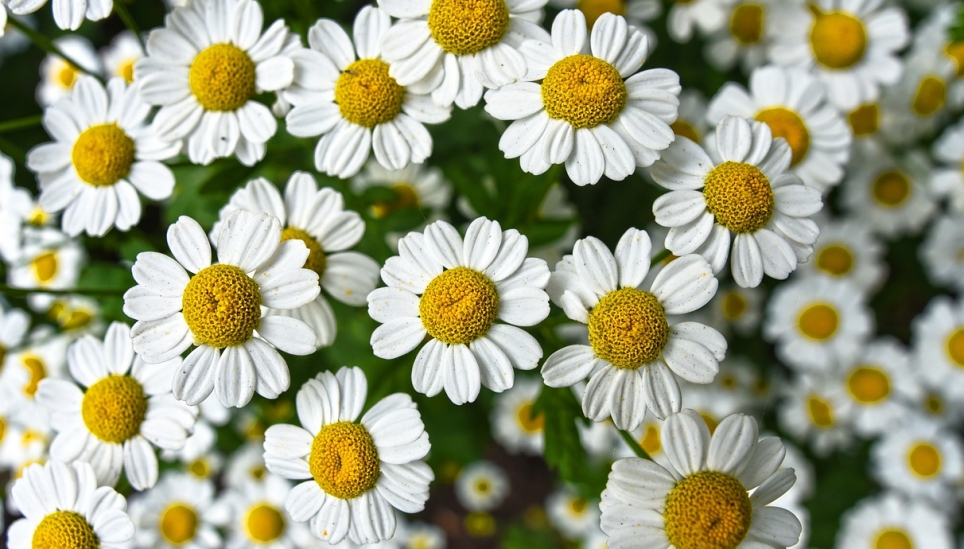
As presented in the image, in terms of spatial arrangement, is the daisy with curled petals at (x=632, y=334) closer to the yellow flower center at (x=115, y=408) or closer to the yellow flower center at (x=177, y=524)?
the yellow flower center at (x=115, y=408)

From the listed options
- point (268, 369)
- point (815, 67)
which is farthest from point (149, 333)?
point (815, 67)

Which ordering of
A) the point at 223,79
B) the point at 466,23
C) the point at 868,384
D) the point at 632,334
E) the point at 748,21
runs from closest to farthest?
the point at 632,334
the point at 466,23
the point at 223,79
the point at 748,21
the point at 868,384

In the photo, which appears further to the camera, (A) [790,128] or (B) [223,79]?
(A) [790,128]

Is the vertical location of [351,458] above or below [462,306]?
below

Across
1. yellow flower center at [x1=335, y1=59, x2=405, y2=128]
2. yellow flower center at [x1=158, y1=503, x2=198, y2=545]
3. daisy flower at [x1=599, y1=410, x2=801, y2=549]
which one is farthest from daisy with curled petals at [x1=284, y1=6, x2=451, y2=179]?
yellow flower center at [x1=158, y1=503, x2=198, y2=545]

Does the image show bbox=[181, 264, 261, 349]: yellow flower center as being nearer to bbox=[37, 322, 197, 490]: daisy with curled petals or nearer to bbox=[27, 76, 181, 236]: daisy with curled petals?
bbox=[37, 322, 197, 490]: daisy with curled petals

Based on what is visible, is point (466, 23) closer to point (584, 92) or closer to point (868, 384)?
Result: point (584, 92)

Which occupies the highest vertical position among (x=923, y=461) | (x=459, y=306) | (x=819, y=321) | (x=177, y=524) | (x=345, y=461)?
(x=459, y=306)

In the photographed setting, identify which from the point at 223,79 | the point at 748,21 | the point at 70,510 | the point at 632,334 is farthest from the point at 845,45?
Answer: the point at 70,510
